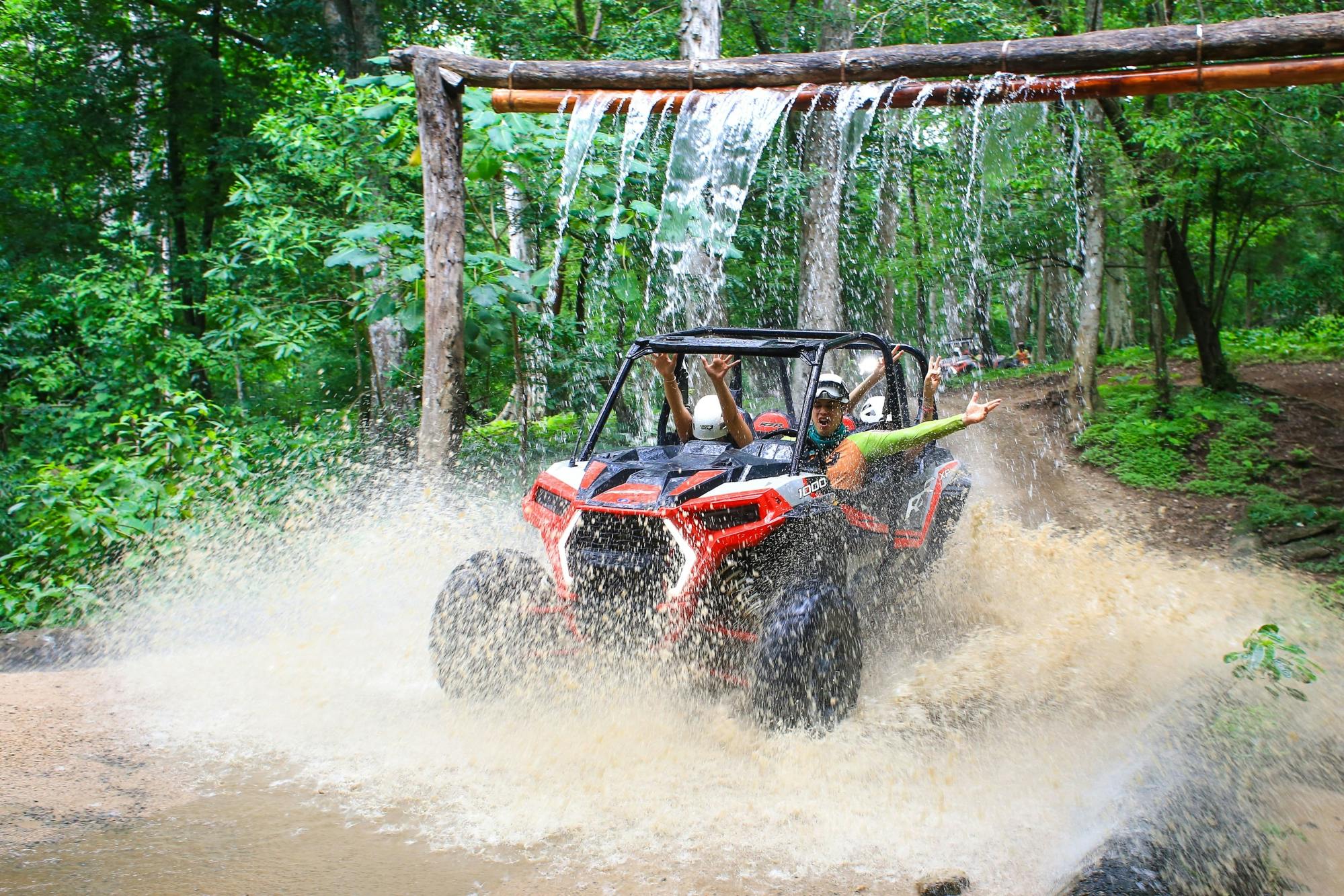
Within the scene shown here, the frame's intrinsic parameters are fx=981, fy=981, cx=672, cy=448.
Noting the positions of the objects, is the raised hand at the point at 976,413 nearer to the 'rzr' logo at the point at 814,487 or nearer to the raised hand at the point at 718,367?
the 'rzr' logo at the point at 814,487

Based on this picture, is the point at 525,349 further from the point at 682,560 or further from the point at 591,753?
the point at 591,753

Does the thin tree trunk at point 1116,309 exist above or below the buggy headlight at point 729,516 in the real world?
above

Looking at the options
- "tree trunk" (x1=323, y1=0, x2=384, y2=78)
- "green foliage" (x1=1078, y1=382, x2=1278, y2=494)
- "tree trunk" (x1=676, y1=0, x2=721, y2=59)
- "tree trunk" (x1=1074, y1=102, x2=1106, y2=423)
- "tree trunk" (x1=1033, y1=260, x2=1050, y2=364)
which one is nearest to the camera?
"tree trunk" (x1=676, y1=0, x2=721, y2=59)

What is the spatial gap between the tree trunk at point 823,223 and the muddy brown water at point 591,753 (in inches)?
275

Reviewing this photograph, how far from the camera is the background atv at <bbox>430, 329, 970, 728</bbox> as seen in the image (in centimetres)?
458

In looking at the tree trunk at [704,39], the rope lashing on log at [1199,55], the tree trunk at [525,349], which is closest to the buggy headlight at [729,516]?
the rope lashing on log at [1199,55]

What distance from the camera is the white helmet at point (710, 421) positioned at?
19.2 ft

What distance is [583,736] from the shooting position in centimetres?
477

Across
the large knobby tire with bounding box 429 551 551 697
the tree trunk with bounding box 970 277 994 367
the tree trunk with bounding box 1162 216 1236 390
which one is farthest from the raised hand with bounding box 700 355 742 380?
the tree trunk with bounding box 1162 216 1236 390

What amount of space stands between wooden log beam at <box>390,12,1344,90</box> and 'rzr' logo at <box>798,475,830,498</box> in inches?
112

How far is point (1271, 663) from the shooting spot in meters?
4.60

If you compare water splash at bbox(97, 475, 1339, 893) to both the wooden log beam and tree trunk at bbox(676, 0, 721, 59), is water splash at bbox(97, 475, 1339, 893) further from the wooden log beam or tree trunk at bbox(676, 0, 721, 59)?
tree trunk at bbox(676, 0, 721, 59)

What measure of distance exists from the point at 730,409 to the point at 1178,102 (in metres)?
9.25

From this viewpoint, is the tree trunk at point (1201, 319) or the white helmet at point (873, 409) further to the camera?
the tree trunk at point (1201, 319)
